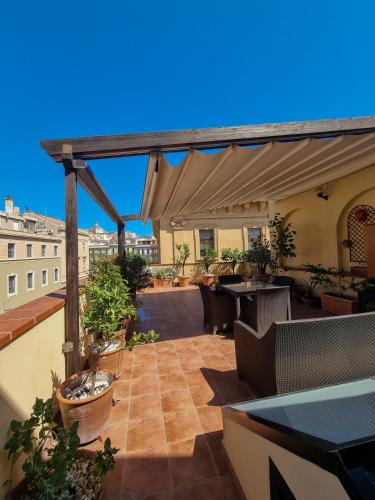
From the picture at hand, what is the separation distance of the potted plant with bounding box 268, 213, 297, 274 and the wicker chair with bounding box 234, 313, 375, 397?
16.1 ft

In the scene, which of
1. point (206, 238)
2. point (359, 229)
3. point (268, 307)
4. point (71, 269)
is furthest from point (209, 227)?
point (71, 269)

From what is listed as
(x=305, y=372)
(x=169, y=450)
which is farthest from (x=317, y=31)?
(x=169, y=450)

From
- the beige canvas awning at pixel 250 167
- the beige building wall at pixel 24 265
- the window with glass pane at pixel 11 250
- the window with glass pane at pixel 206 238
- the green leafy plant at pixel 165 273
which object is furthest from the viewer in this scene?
the window with glass pane at pixel 11 250

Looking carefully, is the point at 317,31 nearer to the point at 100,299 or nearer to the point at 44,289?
the point at 100,299

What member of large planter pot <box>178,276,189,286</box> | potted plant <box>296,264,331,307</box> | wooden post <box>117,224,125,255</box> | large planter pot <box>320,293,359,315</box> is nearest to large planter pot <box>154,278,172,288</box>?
large planter pot <box>178,276,189,286</box>

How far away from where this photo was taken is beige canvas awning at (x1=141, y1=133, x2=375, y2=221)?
2660 millimetres

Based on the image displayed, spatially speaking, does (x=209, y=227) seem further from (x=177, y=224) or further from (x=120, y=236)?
(x=120, y=236)

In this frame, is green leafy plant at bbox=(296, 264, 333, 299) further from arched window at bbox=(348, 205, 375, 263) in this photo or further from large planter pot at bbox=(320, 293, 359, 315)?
arched window at bbox=(348, 205, 375, 263)

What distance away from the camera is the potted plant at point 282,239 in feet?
20.8

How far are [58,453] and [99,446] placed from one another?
737mm

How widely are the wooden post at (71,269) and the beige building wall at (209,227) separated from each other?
8246 millimetres

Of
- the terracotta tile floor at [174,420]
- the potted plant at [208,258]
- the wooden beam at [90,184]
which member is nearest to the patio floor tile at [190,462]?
the terracotta tile floor at [174,420]

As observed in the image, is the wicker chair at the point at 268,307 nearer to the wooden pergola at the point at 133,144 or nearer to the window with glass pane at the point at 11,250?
the wooden pergola at the point at 133,144

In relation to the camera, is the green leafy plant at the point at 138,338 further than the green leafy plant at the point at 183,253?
No
